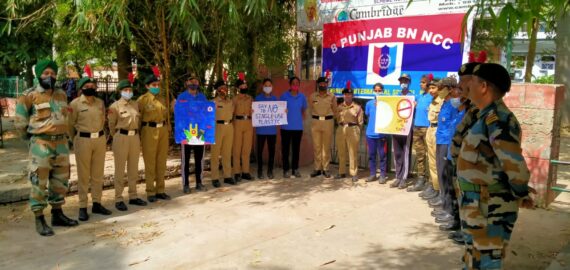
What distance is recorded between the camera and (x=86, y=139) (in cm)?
560

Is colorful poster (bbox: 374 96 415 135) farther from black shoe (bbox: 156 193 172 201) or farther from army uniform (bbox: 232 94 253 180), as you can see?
black shoe (bbox: 156 193 172 201)

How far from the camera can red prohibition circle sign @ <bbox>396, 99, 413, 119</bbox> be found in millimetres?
7191

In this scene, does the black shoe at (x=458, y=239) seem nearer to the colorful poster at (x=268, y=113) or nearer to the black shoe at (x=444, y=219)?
the black shoe at (x=444, y=219)

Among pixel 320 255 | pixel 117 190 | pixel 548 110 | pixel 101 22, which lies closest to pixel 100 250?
pixel 117 190

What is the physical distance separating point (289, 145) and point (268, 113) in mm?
791

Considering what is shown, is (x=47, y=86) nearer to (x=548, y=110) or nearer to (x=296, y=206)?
(x=296, y=206)

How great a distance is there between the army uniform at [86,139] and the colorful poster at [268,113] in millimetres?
2564

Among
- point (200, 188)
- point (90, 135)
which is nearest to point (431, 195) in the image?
point (200, 188)

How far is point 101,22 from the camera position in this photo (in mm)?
6719

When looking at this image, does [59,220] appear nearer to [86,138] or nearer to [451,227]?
[86,138]

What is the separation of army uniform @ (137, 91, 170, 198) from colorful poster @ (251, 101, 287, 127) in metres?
1.65

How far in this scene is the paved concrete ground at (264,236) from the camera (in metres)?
4.43

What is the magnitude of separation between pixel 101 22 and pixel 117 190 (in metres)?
2.48

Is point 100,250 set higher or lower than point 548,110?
lower
